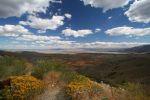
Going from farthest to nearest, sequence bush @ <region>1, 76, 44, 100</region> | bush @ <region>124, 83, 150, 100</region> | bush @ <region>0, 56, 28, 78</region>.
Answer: bush @ <region>0, 56, 28, 78</region>, bush @ <region>1, 76, 44, 100</region>, bush @ <region>124, 83, 150, 100</region>

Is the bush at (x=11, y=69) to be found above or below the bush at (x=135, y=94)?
above

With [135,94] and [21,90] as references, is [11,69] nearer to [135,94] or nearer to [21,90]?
[21,90]

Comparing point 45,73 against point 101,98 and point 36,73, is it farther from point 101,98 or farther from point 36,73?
point 101,98

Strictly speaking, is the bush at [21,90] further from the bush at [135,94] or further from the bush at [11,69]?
the bush at [11,69]

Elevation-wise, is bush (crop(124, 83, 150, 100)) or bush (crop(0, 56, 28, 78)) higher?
bush (crop(0, 56, 28, 78))

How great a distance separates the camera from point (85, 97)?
1043cm

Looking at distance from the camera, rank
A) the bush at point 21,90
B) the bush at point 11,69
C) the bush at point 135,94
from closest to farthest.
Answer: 1. the bush at point 135,94
2. the bush at point 21,90
3. the bush at point 11,69

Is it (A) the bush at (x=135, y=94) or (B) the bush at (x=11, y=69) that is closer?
(A) the bush at (x=135, y=94)

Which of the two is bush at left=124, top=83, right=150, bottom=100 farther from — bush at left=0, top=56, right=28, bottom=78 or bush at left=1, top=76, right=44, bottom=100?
bush at left=0, top=56, right=28, bottom=78

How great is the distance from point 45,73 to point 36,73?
0.75 meters

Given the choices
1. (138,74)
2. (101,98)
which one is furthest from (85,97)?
(138,74)

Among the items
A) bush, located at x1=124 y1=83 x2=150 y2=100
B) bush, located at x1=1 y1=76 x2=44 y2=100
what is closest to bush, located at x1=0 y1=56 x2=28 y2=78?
bush, located at x1=1 y1=76 x2=44 y2=100

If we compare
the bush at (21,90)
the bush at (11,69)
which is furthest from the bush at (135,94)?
the bush at (11,69)

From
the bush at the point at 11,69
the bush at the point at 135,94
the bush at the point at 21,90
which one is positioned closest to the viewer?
the bush at the point at 135,94
